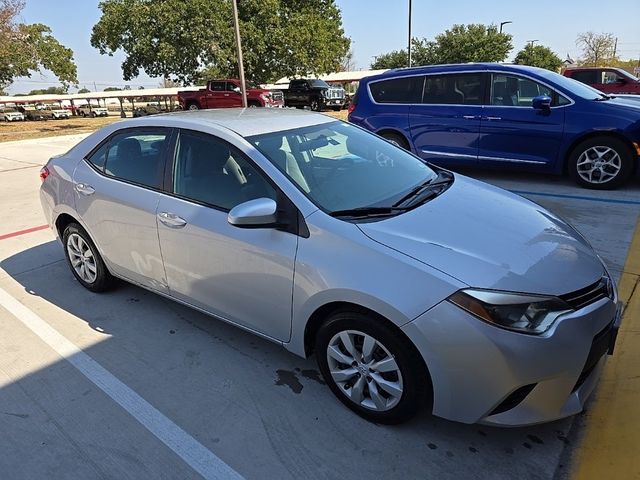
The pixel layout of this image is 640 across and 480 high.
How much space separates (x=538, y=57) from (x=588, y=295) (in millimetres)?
60127

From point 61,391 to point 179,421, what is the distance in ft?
2.67

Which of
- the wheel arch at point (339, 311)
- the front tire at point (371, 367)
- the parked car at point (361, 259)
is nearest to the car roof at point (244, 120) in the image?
the parked car at point (361, 259)

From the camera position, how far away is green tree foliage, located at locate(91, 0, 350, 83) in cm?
2541

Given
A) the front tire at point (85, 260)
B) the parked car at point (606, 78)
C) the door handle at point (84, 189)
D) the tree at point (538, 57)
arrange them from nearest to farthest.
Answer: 1. the door handle at point (84, 189)
2. the front tire at point (85, 260)
3. the parked car at point (606, 78)
4. the tree at point (538, 57)

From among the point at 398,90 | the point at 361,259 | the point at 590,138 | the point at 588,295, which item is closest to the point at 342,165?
the point at 361,259

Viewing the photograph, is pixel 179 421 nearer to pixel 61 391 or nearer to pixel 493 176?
pixel 61 391

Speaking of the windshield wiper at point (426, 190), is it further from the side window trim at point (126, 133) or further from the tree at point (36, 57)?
the tree at point (36, 57)

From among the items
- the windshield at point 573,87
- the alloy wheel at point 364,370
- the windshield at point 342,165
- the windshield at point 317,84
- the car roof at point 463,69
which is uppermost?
the windshield at point 317,84

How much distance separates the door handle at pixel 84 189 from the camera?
359 centimetres

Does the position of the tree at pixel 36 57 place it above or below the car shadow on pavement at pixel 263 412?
above

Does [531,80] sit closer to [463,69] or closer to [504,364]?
[463,69]

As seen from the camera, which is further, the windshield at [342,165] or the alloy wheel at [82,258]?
the alloy wheel at [82,258]

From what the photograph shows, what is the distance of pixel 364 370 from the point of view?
7.72 feet

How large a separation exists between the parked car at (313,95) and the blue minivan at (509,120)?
1931 centimetres
